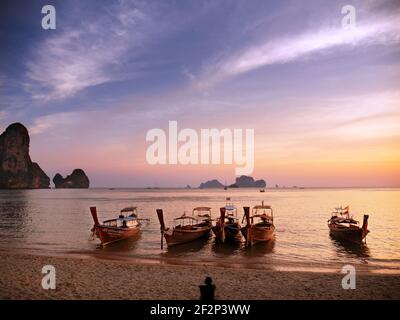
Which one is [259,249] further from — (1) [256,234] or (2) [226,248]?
(2) [226,248]

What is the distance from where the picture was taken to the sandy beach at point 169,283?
12.7m

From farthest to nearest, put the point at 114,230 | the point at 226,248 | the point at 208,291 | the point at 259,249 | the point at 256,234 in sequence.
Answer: the point at 114,230
the point at 256,234
the point at 226,248
the point at 259,249
the point at 208,291

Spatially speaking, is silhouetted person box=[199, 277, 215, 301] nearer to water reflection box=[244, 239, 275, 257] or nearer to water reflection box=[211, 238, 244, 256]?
water reflection box=[244, 239, 275, 257]

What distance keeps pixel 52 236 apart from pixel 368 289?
33074 mm

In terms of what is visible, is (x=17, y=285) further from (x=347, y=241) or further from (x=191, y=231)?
(x=347, y=241)

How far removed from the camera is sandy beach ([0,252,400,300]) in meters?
12.7

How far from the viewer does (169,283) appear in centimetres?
1470

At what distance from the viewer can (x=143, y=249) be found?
28.4m

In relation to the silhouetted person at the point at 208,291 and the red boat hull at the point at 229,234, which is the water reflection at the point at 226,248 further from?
the silhouetted person at the point at 208,291

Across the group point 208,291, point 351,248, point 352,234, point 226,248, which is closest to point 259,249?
point 226,248

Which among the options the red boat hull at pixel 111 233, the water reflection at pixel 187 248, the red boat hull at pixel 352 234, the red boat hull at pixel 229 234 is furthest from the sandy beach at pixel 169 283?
the red boat hull at pixel 352 234

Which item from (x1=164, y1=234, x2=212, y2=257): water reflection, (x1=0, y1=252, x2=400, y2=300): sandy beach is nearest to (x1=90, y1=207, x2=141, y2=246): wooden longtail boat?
(x1=164, y1=234, x2=212, y2=257): water reflection
